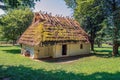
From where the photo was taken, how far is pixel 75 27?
115ft

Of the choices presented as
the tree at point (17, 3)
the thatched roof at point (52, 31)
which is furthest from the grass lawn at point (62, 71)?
the thatched roof at point (52, 31)

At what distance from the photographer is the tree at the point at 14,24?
4522 cm

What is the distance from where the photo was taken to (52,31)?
30484mm

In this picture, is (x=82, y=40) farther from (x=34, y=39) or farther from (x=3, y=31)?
(x=3, y=31)

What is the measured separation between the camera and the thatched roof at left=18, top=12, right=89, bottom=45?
2916cm

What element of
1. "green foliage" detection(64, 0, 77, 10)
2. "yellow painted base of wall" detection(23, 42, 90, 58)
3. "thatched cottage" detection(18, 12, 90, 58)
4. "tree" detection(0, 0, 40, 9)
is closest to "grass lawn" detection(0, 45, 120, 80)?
"tree" detection(0, 0, 40, 9)

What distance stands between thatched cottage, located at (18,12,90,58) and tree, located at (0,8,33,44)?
38.6 ft

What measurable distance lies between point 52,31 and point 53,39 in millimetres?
1750

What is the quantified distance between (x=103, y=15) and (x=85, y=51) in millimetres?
6721

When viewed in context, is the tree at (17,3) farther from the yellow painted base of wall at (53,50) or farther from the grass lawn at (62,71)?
the yellow painted base of wall at (53,50)

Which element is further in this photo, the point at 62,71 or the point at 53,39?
the point at 53,39

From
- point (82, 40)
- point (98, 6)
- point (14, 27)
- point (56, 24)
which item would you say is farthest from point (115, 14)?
point (14, 27)

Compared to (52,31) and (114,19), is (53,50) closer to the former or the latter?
(52,31)

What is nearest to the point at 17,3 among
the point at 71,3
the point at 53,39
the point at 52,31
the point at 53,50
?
the point at 53,39
